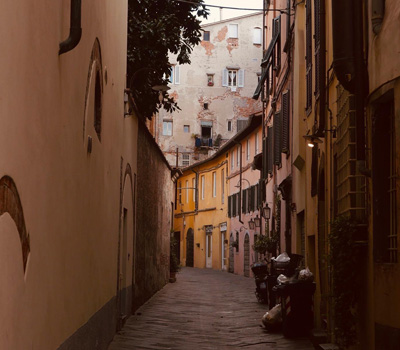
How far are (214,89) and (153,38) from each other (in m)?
32.9

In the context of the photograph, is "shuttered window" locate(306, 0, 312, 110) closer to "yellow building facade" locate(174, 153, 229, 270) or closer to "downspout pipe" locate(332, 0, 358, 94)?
"downspout pipe" locate(332, 0, 358, 94)

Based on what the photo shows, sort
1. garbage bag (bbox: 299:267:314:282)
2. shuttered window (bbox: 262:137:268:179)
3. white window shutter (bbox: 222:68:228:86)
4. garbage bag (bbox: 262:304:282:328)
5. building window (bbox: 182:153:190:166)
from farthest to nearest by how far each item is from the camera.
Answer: building window (bbox: 182:153:190:166) < white window shutter (bbox: 222:68:228:86) < shuttered window (bbox: 262:137:268:179) < garbage bag (bbox: 262:304:282:328) < garbage bag (bbox: 299:267:314:282)

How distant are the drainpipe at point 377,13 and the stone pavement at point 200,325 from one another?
5.26 meters

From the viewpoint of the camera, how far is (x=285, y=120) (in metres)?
18.8

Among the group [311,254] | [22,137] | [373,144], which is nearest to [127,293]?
[311,254]

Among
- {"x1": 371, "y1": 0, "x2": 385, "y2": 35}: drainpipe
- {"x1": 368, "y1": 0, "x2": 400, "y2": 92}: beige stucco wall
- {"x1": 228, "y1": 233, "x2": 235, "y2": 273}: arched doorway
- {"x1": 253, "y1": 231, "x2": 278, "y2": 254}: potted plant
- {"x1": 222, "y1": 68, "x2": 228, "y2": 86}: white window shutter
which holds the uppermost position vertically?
{"x1": 222, "y1": 68, "x2": 228, "y2": 86}: white window shutter

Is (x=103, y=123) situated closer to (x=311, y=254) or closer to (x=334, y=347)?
(x=334, y=347)

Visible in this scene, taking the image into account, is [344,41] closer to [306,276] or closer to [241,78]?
[306,276]

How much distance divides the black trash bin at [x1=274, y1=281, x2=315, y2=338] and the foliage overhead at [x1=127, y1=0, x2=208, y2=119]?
7.22m

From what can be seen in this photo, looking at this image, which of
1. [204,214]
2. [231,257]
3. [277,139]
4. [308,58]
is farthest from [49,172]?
[204,214]

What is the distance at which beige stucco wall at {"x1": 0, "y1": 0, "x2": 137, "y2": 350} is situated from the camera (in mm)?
4039

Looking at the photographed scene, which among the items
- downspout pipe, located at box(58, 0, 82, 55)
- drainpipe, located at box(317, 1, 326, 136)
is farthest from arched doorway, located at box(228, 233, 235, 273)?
downspout pipe, located at box(58, 0, 82, 55)

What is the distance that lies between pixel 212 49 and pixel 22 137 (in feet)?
156

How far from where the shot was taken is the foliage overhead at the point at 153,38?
710 inches
